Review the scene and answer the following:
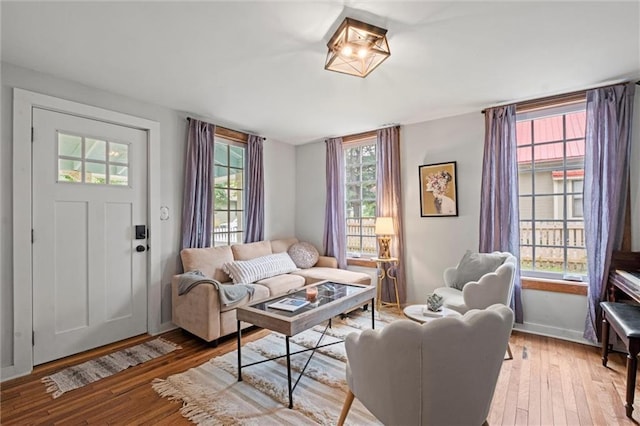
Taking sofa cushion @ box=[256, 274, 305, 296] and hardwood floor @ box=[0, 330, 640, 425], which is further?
sofa cushion @ box=[256, 274, 305, 296]

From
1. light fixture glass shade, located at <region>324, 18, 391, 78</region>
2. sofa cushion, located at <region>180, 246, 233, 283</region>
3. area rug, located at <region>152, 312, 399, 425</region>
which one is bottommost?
area rug, located at <region>152, 312, 399, 425</region>

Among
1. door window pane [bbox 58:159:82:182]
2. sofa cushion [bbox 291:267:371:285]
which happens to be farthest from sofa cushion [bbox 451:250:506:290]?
door window pane [bbox 58:159:82:182]

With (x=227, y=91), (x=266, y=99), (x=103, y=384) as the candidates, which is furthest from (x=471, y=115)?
(x=103, y=384)

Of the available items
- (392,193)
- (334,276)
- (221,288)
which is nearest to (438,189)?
(392,193)

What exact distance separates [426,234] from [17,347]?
4207 mm

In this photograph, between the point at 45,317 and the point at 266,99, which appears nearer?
the point at 45,317

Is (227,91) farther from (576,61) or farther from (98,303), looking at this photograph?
(576,61)

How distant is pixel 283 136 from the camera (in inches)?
187

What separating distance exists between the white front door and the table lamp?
281 centimetres

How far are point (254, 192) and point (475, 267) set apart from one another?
3.06 metres

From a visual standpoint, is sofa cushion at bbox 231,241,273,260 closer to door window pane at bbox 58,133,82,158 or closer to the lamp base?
the lamp base

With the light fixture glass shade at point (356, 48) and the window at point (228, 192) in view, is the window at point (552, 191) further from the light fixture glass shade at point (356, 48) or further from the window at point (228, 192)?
the window at point (228, 192)

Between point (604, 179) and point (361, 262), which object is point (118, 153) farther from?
point (604, 179)

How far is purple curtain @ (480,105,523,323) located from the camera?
329cm
